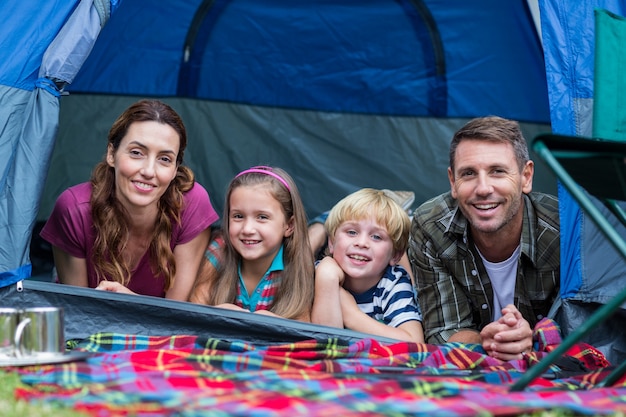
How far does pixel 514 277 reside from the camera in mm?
2625

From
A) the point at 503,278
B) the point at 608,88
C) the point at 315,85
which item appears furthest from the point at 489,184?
the point at 315,85

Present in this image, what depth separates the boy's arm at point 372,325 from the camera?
2562 mm

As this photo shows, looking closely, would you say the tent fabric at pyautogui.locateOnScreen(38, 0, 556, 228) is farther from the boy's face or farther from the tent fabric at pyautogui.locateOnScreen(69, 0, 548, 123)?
the boy's face

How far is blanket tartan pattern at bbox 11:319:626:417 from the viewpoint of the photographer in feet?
4.99

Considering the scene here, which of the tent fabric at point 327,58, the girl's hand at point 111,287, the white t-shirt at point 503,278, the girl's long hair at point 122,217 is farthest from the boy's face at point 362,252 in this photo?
the tent fabric at point 327,58

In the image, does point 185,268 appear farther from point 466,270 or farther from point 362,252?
point 466,270

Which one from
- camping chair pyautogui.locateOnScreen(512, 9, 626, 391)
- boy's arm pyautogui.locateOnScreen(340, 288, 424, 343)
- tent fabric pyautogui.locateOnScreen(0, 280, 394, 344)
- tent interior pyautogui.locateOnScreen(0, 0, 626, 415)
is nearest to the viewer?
camping chair pyautogui.locateOnScreen(512, 9, 626, 391)

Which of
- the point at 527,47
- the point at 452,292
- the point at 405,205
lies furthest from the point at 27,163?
the point at 527,47

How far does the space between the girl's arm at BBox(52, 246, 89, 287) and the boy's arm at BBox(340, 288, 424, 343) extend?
0.81 metres

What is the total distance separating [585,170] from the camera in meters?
1.73

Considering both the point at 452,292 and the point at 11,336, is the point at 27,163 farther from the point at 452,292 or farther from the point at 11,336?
the point at 452,292

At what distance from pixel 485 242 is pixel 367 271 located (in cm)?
38

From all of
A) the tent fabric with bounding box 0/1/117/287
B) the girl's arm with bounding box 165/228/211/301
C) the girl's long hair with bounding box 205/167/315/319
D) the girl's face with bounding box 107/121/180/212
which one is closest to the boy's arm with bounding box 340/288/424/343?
the girl's long hair with bounding box 205/167/315/319

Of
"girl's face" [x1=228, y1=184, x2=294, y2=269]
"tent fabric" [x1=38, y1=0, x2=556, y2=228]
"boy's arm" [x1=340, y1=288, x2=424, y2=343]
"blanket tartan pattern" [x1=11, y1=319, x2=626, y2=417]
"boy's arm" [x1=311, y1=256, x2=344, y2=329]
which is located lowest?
"blanket tartan pattern" [x1=11, y1=319, x2=626, y2=417]
